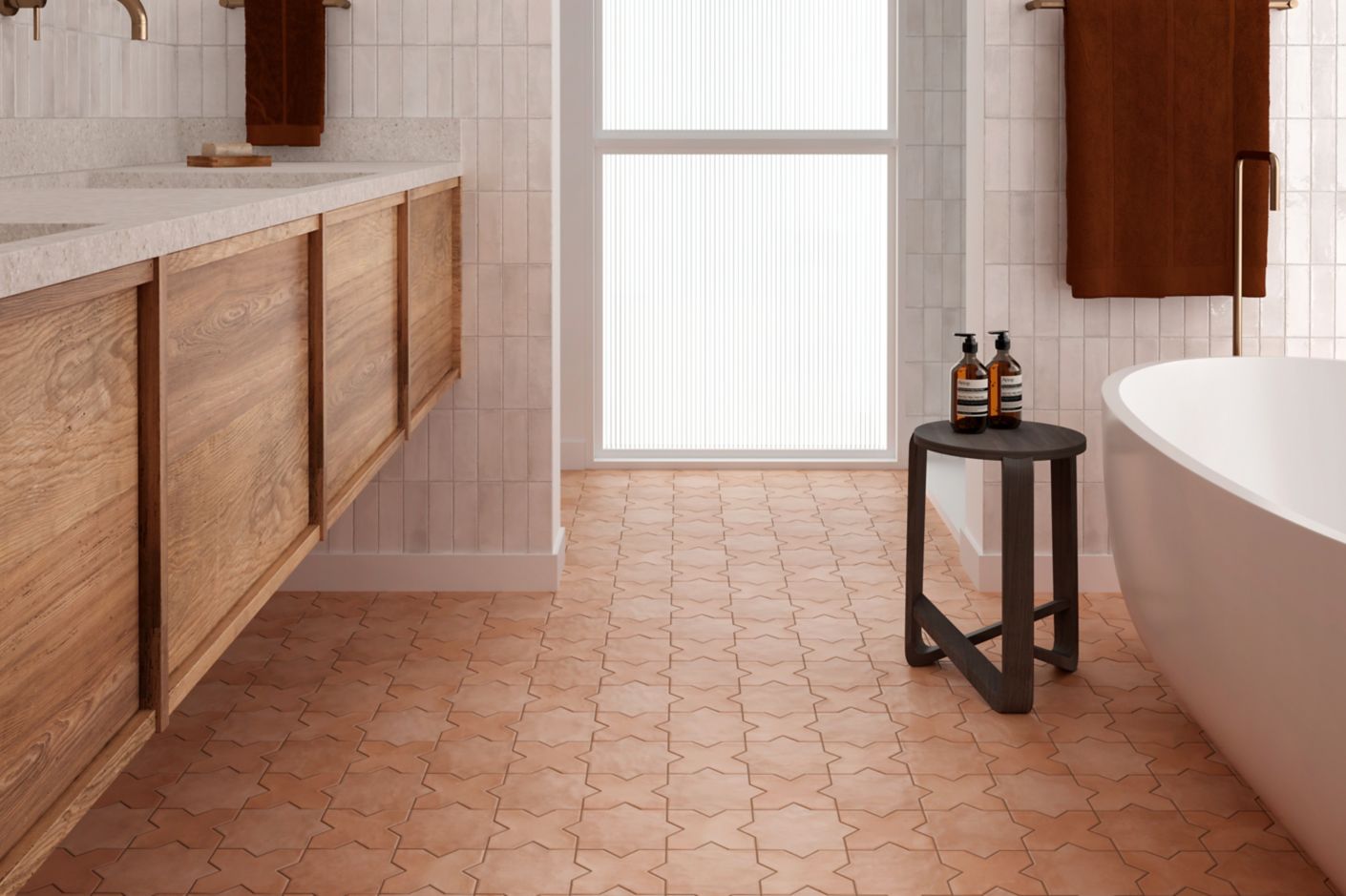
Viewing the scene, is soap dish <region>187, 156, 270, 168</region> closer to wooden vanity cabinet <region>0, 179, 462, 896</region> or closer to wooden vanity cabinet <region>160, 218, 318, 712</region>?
wooden vanity cabinet <region>0, 179, 462, 896</region>

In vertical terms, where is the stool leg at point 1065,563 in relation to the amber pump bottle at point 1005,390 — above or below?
below

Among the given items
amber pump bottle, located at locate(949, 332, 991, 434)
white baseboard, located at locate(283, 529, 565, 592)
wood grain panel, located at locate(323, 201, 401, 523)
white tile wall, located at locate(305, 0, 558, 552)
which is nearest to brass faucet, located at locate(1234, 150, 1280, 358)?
amber pump bottle, located at locate(949, 332, 991, 434)

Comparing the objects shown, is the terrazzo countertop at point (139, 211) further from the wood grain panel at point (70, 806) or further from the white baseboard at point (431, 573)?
the white baseboard at point (431, 573)

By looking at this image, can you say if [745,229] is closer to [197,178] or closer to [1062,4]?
[1062,4]

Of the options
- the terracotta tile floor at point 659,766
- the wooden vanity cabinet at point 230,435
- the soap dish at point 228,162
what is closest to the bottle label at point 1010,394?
the terracotta tile floor at point 659,766

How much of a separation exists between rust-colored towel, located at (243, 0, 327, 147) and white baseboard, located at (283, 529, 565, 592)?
43.7 inches

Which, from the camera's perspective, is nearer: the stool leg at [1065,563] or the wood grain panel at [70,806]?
the wood grain panel at [70,806]

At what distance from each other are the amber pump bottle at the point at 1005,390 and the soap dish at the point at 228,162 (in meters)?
1.75

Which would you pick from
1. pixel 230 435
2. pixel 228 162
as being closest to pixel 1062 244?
pixel 228 162

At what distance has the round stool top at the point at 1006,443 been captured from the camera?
9.53ft

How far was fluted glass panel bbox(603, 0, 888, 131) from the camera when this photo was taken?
546cm

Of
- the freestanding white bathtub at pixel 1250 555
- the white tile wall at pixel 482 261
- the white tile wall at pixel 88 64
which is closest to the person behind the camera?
the freestanding white bathtub at pixel 1250 555

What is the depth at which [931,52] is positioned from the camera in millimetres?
5434

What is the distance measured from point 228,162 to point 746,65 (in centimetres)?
261
